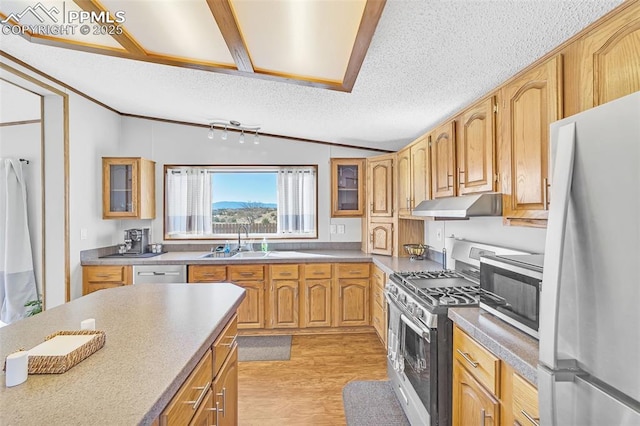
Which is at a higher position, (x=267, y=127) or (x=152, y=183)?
(x=267, y=127)

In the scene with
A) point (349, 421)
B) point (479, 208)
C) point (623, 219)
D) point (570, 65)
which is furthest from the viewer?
point (349, 421)

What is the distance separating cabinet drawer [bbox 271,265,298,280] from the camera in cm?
349

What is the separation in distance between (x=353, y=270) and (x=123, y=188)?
2878 mm

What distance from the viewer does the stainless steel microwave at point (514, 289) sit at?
124 cm

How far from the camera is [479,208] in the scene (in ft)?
5.90

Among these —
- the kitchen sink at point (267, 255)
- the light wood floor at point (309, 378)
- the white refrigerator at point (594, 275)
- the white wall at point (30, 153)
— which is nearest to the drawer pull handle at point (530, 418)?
the white refrigerator at point (594, 275)

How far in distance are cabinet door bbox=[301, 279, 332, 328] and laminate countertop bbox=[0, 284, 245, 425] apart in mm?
1760

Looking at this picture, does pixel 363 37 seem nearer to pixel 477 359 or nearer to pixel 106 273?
pixel 477 359

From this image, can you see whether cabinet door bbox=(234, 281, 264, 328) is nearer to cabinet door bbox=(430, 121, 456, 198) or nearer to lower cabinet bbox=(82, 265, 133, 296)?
lower cabinet bbox=(82, 265, 133, 296)

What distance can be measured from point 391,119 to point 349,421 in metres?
2.48

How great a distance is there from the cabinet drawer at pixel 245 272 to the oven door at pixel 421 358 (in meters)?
1.80

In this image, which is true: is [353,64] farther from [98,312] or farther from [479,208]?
[98,312]

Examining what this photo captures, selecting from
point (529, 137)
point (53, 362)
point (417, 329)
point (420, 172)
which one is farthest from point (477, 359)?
point (420, 172)

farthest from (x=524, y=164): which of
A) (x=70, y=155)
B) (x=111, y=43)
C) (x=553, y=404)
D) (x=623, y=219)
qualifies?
(x=70, y=155)
